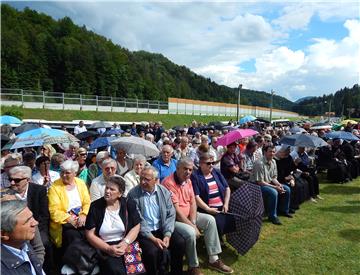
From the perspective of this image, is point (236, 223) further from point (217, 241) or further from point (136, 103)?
point (136, 103)

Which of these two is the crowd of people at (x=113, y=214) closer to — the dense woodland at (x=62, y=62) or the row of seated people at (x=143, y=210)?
the row of seated people at (x=143, y=210)

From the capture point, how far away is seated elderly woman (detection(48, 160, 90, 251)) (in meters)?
4.38

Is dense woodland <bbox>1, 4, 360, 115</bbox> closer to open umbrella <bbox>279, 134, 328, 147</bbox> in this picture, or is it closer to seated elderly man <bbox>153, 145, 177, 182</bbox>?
open umbrella <bbox>279, 134, 328, 147</bbox>

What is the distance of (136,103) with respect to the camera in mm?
38250

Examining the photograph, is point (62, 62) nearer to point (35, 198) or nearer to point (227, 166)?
point (227, 166)

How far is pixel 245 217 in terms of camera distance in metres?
5.14

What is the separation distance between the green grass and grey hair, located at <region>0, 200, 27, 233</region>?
2.95 meters

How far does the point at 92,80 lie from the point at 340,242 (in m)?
64.3

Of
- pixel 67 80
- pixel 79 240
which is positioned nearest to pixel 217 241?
pixel 79 240

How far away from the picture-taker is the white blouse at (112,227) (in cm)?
392

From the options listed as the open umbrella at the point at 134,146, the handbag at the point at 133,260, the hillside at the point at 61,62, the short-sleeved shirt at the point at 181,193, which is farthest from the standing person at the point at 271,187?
the hillside at the point at 61,62

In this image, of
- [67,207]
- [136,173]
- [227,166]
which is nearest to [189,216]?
[136,173]

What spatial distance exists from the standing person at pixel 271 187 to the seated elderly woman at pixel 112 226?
3476 mm

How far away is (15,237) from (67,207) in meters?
1.99
